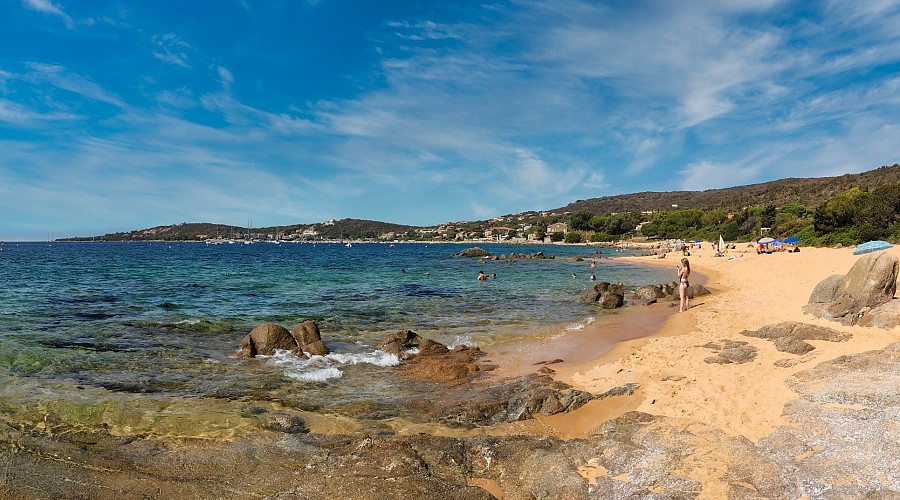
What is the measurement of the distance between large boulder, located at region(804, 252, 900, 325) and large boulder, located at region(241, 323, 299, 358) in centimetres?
1537

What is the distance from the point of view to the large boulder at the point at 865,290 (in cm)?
1258

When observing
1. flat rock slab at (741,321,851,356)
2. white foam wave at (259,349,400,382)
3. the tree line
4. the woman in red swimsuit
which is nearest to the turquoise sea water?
white foam wave at (259,349,400,382)

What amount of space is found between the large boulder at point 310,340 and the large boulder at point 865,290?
14.4m

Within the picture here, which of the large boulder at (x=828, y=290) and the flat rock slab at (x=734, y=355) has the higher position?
the large boulder at (x=828, y=290)

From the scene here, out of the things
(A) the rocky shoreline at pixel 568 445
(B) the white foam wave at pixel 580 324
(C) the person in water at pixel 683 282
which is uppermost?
(C) the person in water at pixel 683 282

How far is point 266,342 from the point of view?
1337cm

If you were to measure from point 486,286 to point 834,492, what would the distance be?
28738 millimetres

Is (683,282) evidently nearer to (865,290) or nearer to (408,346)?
(865,290)

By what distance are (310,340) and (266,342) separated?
4.02 feet

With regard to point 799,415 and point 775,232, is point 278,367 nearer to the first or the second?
point 799,415

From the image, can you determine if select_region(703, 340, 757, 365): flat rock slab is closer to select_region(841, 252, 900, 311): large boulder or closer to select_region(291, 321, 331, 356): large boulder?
select_region(841, 252, 900, 311): large boulder

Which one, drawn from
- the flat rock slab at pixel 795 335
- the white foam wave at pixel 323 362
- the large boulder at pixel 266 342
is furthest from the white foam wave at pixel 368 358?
the flat rock slab at pixel 795 335

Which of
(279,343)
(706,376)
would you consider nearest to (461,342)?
(279,343)

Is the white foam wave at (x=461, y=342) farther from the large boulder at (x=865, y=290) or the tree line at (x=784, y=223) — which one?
the tree line at (x=784, y=223)
